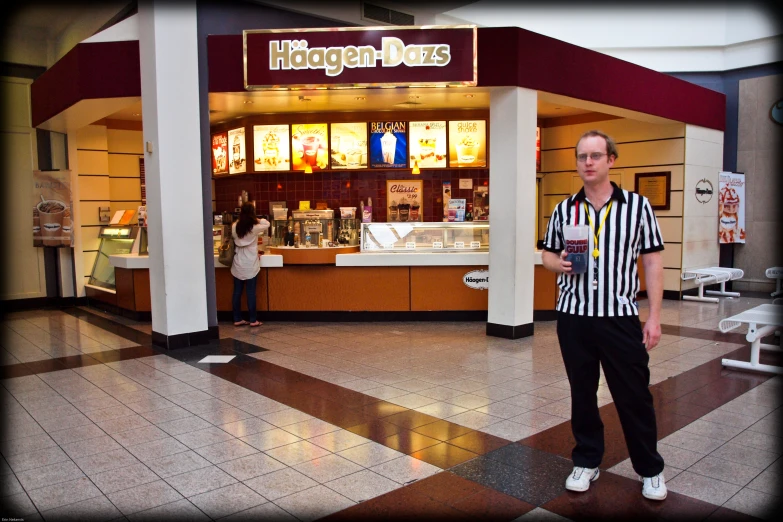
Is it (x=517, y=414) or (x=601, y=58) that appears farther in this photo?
(x=601, y=58)

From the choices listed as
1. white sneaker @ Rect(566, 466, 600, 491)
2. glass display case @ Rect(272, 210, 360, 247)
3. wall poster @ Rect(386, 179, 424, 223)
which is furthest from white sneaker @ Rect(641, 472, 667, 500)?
wall poster @ Rect(386, 179, 424, 223)

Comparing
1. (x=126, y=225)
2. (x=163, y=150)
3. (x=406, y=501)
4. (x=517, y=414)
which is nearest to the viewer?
(x=406, y=501)

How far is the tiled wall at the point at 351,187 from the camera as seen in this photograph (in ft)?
32.8

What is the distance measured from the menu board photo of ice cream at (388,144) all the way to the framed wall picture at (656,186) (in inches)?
169

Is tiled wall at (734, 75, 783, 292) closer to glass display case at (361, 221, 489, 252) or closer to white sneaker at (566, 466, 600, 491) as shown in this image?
glass display case at (361, 221, 489, 252)

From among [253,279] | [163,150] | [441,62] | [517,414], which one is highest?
[441,62]

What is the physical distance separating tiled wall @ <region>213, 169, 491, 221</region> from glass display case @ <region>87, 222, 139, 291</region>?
2.15 meters

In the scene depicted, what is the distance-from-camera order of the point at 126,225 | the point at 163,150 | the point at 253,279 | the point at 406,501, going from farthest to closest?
the point at 126,225 → the point at 253,279 → the point at 163,150 → the point at 406,501

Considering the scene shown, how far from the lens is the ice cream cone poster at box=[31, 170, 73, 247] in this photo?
9.42 metres

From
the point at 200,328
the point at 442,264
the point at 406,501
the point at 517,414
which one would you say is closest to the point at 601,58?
the point at 442,264

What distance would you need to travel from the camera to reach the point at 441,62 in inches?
261

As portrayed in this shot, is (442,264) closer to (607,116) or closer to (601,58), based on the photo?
(601,58)

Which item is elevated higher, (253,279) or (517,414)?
(253,279)

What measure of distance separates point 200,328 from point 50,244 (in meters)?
4.43
